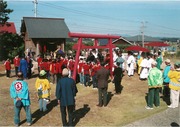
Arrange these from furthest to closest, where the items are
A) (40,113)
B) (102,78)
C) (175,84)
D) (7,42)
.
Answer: (7,42) → (102,78) → (175,84) → (40,113)

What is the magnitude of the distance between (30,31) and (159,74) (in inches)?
777

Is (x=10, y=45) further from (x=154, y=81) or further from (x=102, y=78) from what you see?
(x=154, y=81)

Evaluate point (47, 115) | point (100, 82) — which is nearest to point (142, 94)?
point (100, 82)

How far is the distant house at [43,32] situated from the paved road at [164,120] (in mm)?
19050

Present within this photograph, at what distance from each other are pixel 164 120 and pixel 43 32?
2064 centimetres

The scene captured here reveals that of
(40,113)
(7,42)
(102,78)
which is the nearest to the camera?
(40,113)

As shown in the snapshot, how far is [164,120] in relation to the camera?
6.14 metres

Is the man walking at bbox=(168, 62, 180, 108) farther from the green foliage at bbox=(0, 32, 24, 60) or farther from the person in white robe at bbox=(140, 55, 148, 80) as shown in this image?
the green foliage at bbox=(0, 32, 24, 60)

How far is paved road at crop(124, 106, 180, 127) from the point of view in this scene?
229 inches

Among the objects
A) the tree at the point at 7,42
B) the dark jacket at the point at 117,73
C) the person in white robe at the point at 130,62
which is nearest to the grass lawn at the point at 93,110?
the dark jacket at the point at 117,73

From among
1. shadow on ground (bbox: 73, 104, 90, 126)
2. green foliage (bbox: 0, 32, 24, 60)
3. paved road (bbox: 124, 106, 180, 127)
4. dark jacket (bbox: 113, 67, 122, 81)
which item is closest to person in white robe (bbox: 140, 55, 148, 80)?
dark jacket (bbox: 113, 67, 122, 81)

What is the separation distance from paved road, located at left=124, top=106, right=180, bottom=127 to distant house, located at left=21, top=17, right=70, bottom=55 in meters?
19.1

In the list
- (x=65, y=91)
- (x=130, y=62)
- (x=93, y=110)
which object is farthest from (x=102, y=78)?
(x=130, y=62)

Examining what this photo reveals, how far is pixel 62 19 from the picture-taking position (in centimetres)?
2661
